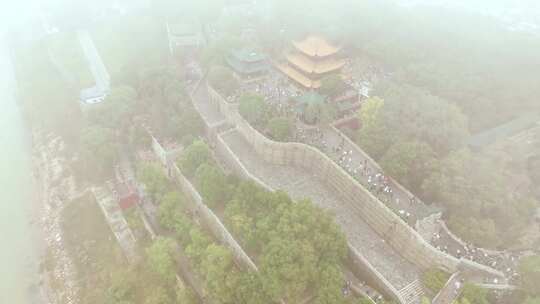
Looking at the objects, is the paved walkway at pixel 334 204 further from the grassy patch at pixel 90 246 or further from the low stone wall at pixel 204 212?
the grassy patch at pixel 90 246

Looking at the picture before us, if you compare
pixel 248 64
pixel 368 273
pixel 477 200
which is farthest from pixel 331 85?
pixel 368 273

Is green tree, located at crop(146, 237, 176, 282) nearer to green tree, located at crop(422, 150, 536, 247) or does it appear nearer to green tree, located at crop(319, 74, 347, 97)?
green tree, located at crop(422, 150, 536, 247)

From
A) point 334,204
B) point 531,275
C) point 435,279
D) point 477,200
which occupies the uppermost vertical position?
point 477,200

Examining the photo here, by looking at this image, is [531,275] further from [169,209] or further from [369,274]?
[169,209]

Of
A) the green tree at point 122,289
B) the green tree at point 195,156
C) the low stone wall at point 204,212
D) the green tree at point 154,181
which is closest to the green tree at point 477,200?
the low stone wall at point 204,212

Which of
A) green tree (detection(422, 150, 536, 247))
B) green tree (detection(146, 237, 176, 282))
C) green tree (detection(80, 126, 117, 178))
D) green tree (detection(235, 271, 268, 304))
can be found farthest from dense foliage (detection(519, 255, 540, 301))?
green tree (detection(80, 126, 117, 178))

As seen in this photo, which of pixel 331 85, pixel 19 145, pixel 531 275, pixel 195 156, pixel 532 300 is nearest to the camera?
pixel 532 300
